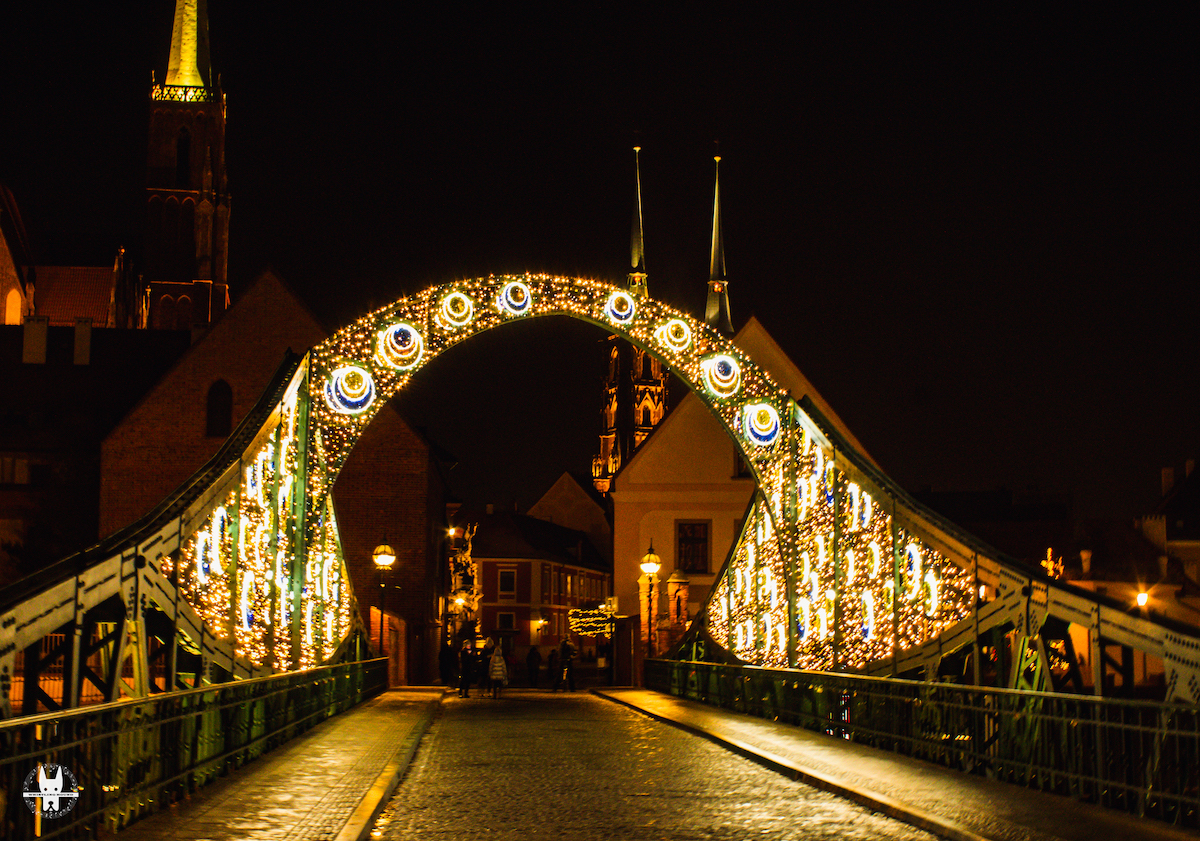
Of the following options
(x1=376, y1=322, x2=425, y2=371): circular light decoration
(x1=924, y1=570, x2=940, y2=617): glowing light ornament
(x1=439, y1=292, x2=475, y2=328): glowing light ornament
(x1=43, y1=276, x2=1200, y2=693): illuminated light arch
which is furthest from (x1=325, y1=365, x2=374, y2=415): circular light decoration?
(x1=924, y1=570, x2=940, y2=617): glowing light ornament

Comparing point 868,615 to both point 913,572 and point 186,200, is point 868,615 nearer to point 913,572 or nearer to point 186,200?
point 913,572

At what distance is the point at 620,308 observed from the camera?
69.3 ft

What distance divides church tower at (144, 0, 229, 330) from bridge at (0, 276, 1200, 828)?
64.1m

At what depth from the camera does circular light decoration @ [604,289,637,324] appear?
2105cm

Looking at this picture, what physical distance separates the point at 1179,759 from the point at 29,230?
295ft

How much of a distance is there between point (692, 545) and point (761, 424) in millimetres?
26746

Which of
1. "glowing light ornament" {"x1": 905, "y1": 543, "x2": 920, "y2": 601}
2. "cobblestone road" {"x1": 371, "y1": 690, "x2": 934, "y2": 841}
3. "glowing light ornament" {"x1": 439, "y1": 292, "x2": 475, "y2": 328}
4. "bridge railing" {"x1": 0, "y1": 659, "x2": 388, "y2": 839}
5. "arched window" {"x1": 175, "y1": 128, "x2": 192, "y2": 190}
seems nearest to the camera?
"bridge railing" {"x1": 0, "y1": 659, "x2": 388, "y2": 839}

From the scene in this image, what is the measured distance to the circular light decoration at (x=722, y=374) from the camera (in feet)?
68.0

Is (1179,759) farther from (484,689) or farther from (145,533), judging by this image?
(484,689)

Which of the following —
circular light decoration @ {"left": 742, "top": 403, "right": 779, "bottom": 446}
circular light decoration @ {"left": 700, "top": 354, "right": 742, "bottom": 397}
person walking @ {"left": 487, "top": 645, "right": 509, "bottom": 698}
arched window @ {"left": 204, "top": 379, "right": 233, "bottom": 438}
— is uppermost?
arched window @ {"left": 204, "top": 379, "right": 233, "bottom": 438}

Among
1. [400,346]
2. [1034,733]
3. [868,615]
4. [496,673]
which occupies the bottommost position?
[496,673]

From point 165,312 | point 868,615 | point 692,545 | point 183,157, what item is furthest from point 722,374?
point 183,157

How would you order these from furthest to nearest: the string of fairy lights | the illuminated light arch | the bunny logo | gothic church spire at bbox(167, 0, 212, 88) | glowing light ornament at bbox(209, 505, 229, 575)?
gothic church spire at bbox(167, 0, 212, 88)
the string of fairy lights
the illuminated light arch
glowing light ornament at bbox(209, 505, 229, 575)
the bunny logo

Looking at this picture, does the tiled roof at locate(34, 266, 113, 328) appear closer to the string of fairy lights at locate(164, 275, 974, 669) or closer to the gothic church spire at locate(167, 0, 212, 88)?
the gothic church spire at locate(167, 0, 212, 88)
